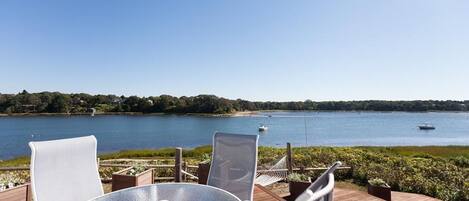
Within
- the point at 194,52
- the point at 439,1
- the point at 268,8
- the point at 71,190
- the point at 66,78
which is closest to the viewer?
the point at 71,190

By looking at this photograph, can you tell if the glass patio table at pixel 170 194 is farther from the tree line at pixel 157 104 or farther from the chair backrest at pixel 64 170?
the tree line at pixel 157 104

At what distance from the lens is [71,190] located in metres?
2.16

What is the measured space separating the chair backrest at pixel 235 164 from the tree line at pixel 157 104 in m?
53.8

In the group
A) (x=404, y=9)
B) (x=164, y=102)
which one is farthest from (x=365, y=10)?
(x=164, y=102)

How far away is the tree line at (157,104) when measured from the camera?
57.8 metres

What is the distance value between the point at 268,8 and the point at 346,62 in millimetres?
6977

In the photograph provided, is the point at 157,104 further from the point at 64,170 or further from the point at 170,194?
the point at 170,194

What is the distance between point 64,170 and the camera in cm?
213

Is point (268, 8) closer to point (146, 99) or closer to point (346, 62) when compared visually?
point (346, 62)

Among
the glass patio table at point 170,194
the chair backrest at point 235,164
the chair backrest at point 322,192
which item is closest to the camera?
the chair backrest at point 322,192

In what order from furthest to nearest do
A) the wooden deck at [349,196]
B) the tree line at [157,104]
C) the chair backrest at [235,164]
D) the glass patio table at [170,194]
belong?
the tree line at [157,104]
the wooden deck at [349,196]
the chair backrest at [235,164]
the glass patio table at [170,194]

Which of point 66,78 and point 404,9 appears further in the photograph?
point 66,78

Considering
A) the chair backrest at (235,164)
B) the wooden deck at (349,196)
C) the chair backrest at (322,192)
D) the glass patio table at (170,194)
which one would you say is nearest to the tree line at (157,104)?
the wooden deck at (349,196)

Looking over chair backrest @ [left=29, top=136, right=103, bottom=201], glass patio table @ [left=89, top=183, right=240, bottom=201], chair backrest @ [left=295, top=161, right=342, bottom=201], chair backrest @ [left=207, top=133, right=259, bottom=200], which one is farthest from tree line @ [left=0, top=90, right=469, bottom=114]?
chair backrest @ [left=295, top=161, right=342, bottom=201]
